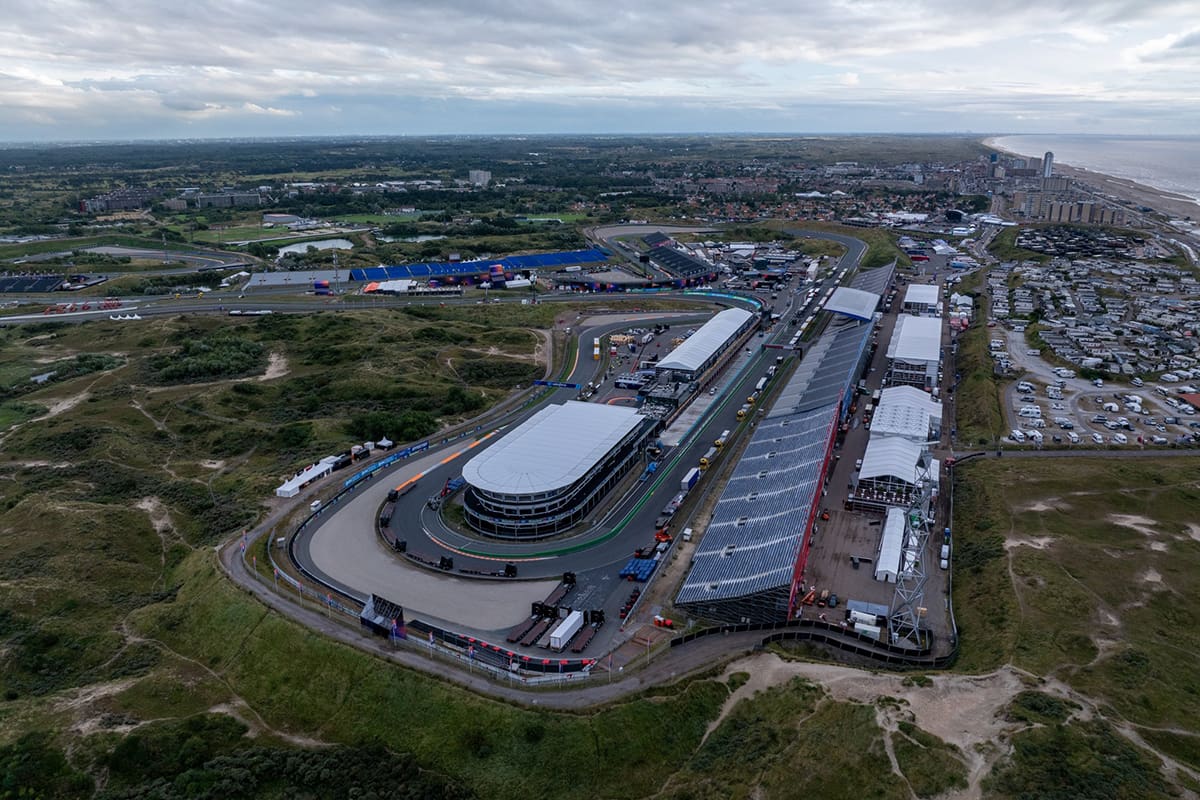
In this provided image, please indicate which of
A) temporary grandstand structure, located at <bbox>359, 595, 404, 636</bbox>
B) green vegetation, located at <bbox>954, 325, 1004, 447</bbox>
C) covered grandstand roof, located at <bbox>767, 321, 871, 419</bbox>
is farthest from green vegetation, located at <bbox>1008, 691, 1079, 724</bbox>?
green vegetation, located at <bbox>954, 325, 1004, 447</bbox>

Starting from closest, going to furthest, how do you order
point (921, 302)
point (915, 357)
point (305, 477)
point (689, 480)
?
point (689, 480) < point (305, 477) < point (915, 357) < point (921, 302)

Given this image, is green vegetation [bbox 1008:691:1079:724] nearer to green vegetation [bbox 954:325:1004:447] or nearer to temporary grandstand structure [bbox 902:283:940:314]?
green vegetation [bbox 954:325:1004:447]

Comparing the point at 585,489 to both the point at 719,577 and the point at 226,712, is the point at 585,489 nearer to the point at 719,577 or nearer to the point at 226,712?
the point at 719,577

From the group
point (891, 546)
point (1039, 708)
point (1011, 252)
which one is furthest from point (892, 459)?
point (1011, 252)

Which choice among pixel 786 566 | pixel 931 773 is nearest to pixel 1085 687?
pixel 931 773

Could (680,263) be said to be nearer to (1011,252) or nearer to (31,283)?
(1011,252)

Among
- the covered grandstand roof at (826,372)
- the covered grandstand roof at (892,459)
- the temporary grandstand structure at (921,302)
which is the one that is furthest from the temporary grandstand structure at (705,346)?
the temporary grandstand structure at (921,302)

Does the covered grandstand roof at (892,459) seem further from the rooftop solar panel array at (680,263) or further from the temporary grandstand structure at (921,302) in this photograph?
the rooftop solar panel array at (680,263)

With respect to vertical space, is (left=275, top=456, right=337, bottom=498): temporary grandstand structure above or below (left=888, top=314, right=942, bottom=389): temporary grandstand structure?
below
